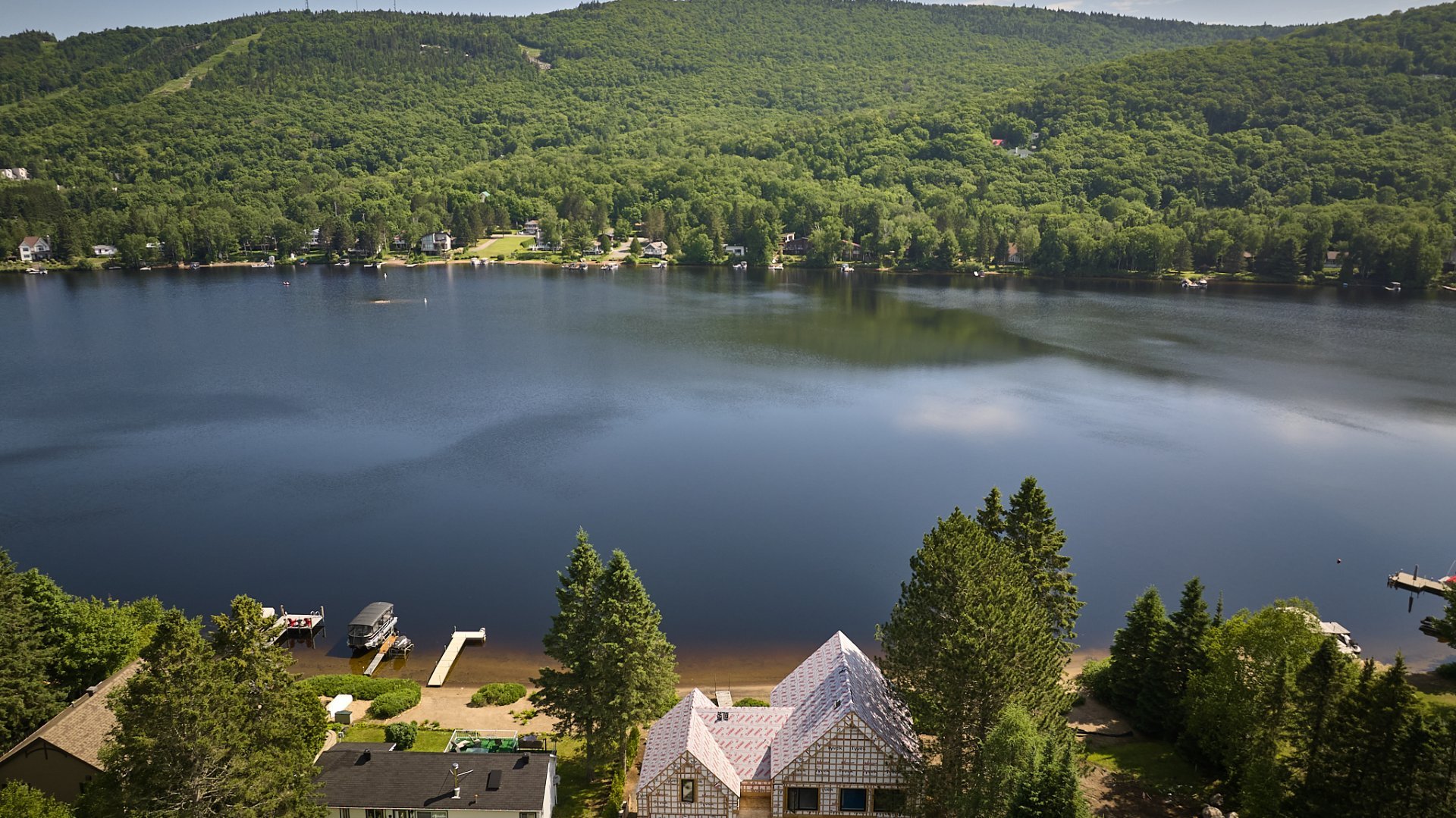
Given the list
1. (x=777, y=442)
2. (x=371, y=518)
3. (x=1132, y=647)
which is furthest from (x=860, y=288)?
(x=1132, y=647)

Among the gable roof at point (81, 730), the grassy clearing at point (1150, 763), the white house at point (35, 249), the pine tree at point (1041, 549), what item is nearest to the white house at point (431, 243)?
the white house at point (35, 249)

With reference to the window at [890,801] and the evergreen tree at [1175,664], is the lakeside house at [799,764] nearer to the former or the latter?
the window at [890,801]

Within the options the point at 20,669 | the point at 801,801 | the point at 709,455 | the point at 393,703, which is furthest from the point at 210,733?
the point at 709,455

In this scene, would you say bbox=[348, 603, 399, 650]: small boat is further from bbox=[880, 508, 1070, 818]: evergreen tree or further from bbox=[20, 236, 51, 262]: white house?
bbox=[20, 236, 51, 262]: white house

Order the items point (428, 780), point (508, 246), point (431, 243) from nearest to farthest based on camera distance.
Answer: point (428, 780) → point (431, 243) → point (508, 246)

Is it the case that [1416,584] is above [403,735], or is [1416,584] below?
below

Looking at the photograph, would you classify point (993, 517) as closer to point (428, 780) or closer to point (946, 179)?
point (428, 780)

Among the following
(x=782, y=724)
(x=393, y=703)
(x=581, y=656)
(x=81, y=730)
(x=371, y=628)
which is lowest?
(x=393, y=703)
